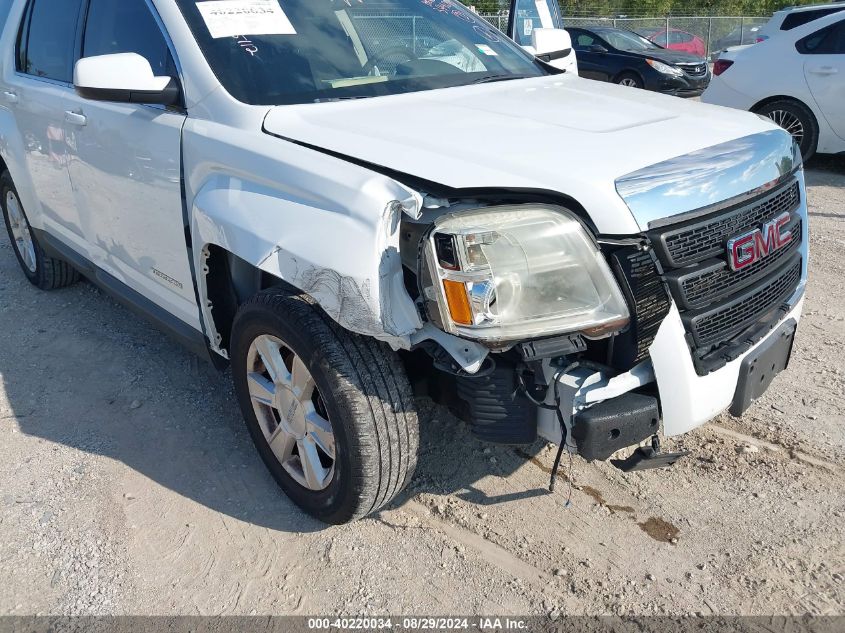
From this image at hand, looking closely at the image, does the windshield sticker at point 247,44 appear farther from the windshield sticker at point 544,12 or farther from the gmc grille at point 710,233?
the windshield sticker at point 544,12

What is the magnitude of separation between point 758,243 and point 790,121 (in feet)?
20.5

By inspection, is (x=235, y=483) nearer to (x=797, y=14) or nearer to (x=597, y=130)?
(x=597, y=130)

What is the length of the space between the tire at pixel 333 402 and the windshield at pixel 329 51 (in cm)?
84

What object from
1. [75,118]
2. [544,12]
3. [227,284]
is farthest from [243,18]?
[544,12]

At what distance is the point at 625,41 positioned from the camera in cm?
1510

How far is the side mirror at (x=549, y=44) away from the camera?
4051mm

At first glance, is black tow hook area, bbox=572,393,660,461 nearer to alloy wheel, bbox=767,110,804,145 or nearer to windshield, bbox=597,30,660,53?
alloy wheel, bbox=767,110,804,145

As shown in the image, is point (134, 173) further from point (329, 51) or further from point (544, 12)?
point (544, 12)

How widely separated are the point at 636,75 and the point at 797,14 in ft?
19.4

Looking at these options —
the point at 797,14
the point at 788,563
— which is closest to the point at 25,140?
the point at 788,563

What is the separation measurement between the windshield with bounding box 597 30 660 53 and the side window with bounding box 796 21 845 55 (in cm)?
731

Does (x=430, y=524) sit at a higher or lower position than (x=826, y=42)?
lower

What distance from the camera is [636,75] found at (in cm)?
1433

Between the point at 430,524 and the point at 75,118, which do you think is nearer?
the point at 430,524
